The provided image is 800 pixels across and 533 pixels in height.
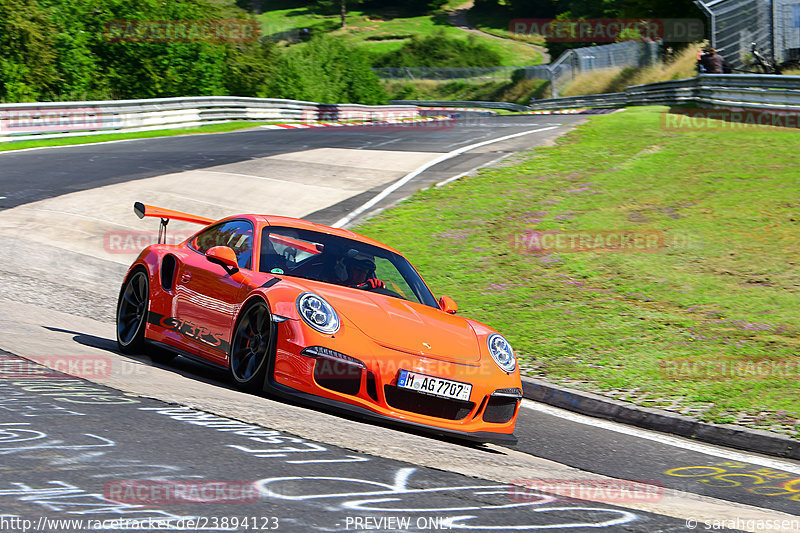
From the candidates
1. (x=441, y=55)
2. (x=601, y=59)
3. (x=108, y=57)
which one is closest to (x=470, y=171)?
(x=108, y=57)

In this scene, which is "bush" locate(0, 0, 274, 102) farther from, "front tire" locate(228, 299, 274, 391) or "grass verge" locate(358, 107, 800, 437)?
"front tire" locate(228, 299, 274, 391)

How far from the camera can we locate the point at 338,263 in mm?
7285

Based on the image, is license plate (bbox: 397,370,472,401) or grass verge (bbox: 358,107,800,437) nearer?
license plate (bbox: 397,370,472,401)

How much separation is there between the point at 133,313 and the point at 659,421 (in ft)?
15.1

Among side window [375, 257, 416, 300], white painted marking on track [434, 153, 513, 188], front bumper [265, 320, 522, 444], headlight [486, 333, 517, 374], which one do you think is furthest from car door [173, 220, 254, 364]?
white painted marking on track [434, 153, 513, 188]

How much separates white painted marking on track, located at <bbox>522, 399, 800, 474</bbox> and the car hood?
4.51 feet

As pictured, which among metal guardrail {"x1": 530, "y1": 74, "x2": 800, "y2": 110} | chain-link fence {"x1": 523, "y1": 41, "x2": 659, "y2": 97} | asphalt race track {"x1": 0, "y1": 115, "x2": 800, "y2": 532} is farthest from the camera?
chain-link fence {"x1": 523, "y1": 41, "x2": 659, "y2": 97}

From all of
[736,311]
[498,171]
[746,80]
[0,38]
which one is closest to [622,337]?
[736,311]

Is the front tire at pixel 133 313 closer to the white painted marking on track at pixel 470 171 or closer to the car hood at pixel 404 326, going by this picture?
the car hood at pixel 404 326

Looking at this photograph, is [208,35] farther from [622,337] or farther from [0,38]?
[622,337]

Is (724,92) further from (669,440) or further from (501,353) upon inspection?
(501,353)

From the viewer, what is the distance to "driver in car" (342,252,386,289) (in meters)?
7.23

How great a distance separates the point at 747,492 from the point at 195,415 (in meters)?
3.40

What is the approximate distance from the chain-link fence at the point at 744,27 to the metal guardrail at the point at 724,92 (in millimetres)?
1729
